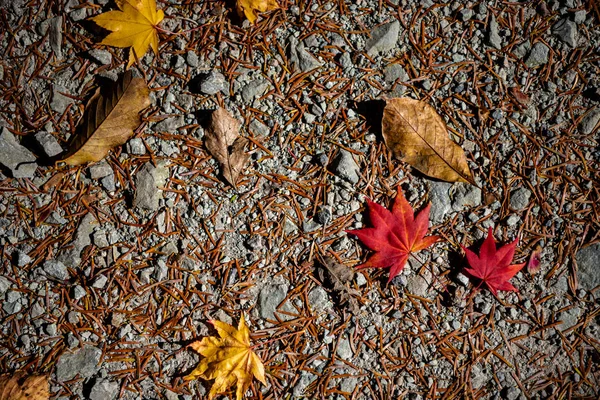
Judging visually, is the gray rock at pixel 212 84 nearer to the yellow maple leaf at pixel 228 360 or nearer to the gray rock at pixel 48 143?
the gray rock at pixel 48 143

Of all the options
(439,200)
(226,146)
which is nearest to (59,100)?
(226,146)

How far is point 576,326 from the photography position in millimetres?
2141

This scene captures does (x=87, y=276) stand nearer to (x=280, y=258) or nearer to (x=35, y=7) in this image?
(x=280, y=258)

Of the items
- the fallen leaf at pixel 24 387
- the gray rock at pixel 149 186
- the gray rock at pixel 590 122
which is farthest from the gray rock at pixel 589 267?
the fallen leaf at pixel 24 387

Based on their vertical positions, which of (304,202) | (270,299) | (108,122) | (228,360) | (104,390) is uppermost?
(108,122)

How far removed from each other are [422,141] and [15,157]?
1.96 m

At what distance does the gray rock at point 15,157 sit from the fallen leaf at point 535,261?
2.46 meters

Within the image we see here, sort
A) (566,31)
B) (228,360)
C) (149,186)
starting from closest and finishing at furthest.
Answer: (228,360) → (149,186) → (566,31)

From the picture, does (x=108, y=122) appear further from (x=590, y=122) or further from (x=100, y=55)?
(x=590, y=122)

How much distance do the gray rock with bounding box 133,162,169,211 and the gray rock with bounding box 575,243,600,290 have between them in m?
2.07

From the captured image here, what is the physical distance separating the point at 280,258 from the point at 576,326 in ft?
4.82

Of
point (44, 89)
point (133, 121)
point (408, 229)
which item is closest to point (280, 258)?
point (408, 229)

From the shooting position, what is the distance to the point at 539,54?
225cm

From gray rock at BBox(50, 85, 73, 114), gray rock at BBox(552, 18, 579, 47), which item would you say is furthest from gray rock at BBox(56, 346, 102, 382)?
gray rock at BBox(552, 18, 579, 47)
